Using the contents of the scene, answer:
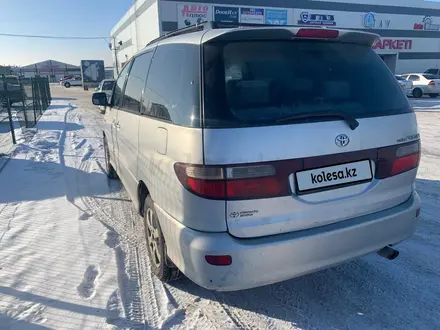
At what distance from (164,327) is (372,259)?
6.85 feet

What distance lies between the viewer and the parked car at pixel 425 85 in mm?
22109

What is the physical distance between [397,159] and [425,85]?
24.2 metres

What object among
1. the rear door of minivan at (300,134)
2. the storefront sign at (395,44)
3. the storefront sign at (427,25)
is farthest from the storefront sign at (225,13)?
the rear door of minivan at (300,134)

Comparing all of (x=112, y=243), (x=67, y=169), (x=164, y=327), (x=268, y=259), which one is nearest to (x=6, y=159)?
(x=67, y=169)

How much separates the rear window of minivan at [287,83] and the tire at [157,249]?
1.20m

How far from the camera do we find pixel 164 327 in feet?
7.94

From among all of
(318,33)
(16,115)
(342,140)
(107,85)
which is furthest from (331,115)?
(107,85)

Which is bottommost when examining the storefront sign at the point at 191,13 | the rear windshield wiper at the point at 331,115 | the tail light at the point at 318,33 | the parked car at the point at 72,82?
the rear windshield wiper at the point at 331,115

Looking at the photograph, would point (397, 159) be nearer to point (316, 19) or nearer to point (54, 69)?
point (316, 19)

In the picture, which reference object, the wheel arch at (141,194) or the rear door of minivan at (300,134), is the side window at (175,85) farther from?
the wheel arch at (141,194)

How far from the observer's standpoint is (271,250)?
208 centimetres

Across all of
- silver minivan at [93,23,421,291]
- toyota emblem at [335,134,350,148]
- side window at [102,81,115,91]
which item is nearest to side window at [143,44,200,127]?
silver minivan at [93,23,421,291]

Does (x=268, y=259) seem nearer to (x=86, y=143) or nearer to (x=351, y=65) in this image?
(x=351, y=65)

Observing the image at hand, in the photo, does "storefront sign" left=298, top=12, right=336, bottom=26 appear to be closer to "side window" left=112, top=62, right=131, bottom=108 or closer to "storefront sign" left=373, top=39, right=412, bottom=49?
"storefront sign" left=373, top=39, right=412, bottom=49
